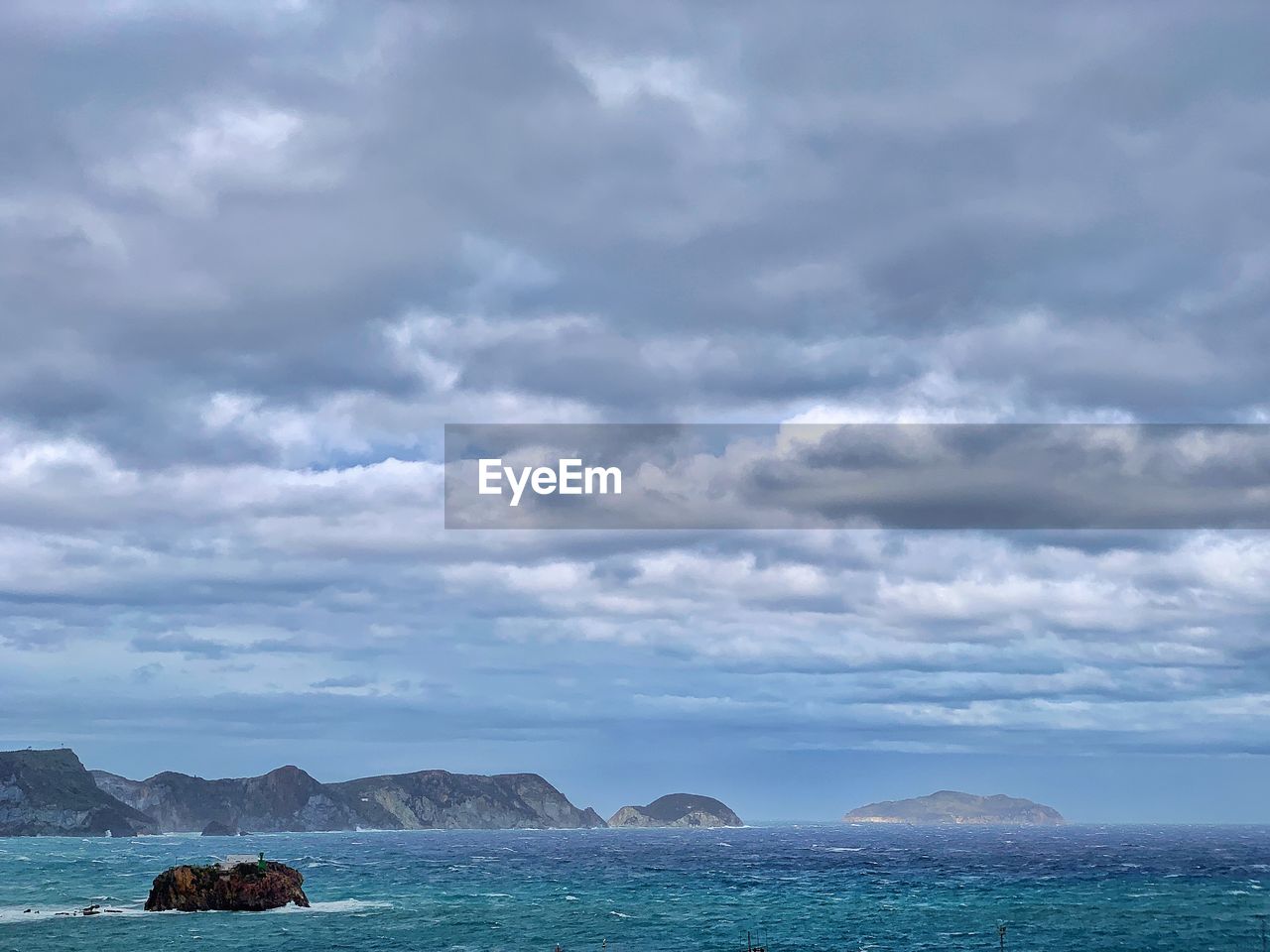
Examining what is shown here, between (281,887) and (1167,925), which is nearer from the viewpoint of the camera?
(1167,925)

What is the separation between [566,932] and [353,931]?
2945cm

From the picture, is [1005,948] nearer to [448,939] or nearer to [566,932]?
[566,932]

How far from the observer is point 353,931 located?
173 meters

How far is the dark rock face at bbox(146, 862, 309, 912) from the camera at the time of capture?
639ft

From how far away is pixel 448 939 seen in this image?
168 metres

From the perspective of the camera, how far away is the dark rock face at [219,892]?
7672 inches

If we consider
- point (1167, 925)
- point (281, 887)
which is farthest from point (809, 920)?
point (281, 887)

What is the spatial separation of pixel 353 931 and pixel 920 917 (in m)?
86.3

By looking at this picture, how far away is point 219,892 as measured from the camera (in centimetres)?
19575

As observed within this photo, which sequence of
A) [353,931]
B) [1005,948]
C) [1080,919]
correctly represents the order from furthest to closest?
1. [1080,919]
2. [353,931]
3. [1005,948]

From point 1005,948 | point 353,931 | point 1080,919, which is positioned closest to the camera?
point 1005,948

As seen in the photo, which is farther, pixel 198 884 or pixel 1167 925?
pixel 198 884

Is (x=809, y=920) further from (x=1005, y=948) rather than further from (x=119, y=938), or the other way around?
→ (x=119, y=938)

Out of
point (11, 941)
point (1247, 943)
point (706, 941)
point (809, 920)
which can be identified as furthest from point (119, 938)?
point (1247, 943)
